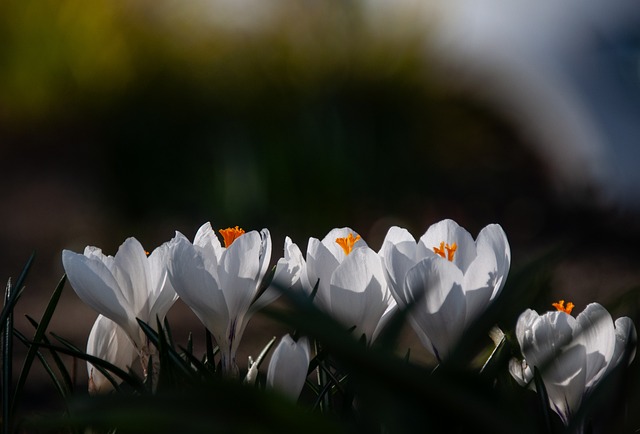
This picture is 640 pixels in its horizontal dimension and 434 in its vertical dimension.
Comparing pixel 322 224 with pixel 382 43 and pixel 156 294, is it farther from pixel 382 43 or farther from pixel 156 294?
pixel 156 294

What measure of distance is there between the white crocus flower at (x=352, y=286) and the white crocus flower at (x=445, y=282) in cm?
2

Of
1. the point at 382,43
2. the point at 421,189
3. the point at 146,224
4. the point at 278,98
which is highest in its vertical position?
the point at 382,43

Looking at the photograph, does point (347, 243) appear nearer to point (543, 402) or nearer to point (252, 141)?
point (543, 402)

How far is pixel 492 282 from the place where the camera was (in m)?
0.39

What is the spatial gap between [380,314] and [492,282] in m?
0.07

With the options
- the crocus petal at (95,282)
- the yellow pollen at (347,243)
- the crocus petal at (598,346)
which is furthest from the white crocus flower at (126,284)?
the crocus petal at (598,346)

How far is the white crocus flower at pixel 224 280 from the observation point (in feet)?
1.29

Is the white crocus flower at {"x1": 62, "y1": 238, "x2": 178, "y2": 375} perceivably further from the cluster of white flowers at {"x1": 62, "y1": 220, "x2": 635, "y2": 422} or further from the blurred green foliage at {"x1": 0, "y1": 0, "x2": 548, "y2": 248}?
the blurred green foliage at {"x1": 0, "y1": 0, "x2": 548, "y2": 248}

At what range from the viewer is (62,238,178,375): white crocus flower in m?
0.42

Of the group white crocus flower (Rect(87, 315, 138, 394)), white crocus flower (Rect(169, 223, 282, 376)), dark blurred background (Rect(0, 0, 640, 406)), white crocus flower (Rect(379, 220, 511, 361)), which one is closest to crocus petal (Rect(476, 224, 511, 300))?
white crocus flower (Rect(379, 220, 511, 361))

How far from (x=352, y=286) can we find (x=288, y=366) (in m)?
0.07

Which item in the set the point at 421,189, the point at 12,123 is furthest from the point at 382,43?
the point at 12,123

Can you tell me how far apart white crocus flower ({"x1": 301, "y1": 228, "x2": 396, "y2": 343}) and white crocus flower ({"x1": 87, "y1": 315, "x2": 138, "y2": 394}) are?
0.12m

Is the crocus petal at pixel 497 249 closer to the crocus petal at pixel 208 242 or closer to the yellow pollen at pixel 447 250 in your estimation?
the yellow pollen at pixel 447 250
